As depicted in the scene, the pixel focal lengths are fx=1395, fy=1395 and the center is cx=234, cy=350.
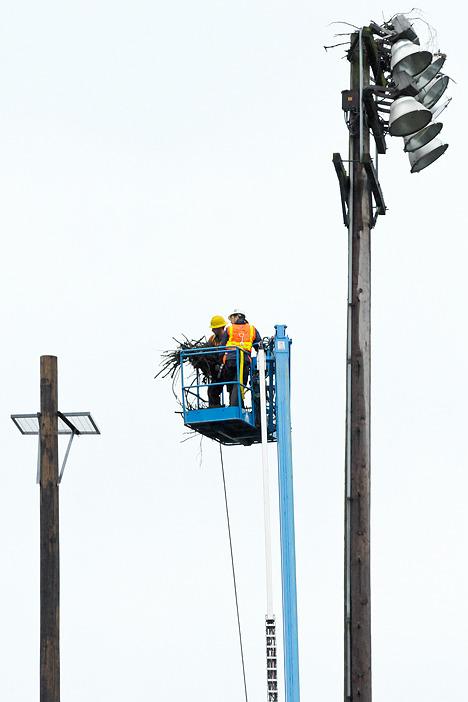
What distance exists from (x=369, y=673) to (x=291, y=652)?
3289 millimetres

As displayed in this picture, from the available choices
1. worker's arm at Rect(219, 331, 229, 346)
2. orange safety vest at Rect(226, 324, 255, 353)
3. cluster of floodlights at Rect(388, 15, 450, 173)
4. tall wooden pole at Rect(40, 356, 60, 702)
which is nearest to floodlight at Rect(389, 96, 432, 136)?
cluster of floodlights at Rect(388, 15, 450, 173)

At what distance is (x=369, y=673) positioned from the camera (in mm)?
12125

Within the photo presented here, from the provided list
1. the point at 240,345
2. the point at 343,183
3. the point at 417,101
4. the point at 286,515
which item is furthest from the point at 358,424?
the point at 240,345

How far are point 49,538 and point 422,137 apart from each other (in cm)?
531

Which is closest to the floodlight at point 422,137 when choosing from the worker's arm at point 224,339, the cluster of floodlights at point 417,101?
the cluster of floodlights at point 417,101

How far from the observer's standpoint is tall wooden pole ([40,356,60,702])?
13.4 meters

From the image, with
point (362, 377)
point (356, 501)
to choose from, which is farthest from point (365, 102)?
point (356, 501)

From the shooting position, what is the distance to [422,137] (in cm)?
1317

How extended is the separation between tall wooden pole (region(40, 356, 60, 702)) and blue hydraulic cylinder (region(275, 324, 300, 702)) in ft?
9.45

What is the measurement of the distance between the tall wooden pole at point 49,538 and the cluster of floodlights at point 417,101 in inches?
162

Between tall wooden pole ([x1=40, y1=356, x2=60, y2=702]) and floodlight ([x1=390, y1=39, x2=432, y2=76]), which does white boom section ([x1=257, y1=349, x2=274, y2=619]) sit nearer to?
tall wooden pole ([x1=40, y1=356, x2=60, y2=702])

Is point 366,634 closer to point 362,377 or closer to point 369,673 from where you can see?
point 369,673

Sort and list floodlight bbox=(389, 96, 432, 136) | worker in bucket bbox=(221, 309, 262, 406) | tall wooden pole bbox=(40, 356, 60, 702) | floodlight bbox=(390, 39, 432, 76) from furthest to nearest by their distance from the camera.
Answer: worker in bucket bbox=(221, 309, 262, 406), tall wooden pole bbox=(40, 356, 60, 702), floodlight bbox=(390, 39, 432, 76), floodlight bbox=(389, 96, 432, 136)

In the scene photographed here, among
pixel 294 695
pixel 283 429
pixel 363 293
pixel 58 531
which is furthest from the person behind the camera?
pixel 283 429
